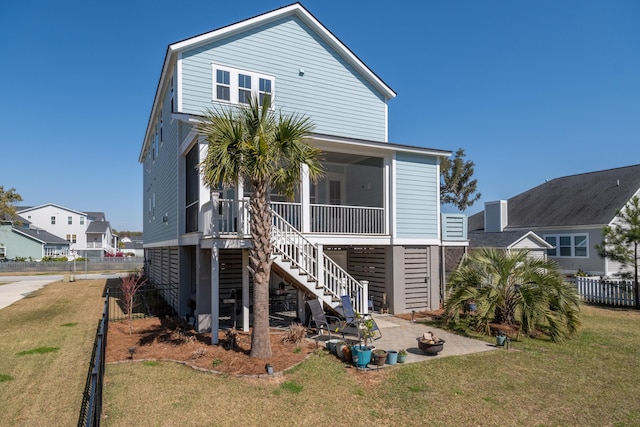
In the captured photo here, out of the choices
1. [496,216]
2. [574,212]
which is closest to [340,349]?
[574,212]

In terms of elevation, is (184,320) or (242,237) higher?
(242,237)

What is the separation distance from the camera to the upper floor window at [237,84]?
46.4 feet

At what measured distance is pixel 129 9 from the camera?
14477 millimetres

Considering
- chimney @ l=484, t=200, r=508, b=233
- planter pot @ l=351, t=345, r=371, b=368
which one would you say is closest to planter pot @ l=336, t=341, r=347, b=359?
planter pot @ l=351, t=345, r=371, b=368

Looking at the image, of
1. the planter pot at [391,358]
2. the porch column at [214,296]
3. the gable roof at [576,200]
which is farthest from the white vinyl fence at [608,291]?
the porch column at [214,296]

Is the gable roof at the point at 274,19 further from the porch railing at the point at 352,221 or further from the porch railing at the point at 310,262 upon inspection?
the porch railing at the point at 310,262

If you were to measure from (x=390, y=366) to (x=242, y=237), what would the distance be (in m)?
4.73

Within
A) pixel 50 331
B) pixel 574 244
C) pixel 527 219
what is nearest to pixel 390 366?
pixel 50 331

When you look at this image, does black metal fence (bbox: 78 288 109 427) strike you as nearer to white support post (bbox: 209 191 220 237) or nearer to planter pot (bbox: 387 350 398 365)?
white support post (bbox: 209 191 220 237)

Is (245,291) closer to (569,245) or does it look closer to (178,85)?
(178,85)

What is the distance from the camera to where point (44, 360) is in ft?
27.8

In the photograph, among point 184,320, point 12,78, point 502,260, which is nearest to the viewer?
point 502,260

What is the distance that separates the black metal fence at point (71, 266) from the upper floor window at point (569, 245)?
112 feet

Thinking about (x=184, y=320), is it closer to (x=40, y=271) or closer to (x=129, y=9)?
(x=129, y=9)
